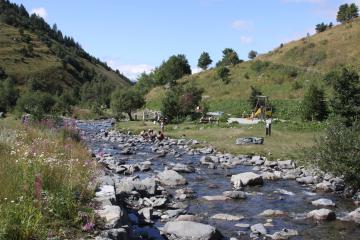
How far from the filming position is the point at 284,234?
49.0 ft

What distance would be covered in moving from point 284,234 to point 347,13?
98697 mm

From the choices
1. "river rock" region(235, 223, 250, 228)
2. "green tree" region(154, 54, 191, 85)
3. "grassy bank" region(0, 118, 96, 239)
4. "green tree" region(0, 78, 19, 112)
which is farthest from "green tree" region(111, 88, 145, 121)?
"grassy bank" region(0, 118, 96, 239)

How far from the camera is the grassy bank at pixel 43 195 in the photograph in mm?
8266

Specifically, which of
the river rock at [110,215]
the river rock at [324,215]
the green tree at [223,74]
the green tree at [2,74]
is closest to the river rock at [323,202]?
the river rock at [324,215]

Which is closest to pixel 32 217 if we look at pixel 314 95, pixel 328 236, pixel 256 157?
pixel 328 236

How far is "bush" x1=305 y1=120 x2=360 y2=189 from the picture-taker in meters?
19.9

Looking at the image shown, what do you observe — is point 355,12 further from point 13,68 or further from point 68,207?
point 13,68

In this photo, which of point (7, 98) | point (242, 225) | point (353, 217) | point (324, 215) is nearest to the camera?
point (242, 225)

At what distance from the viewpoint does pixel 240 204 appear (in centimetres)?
1948

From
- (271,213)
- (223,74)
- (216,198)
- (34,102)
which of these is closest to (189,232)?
(271,213)

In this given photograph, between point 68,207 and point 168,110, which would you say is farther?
point 168,110

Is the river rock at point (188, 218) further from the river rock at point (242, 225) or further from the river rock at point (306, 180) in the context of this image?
the river rock at point (306, 180)

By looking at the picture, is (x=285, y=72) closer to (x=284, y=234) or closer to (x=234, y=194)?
(x=234, y=194)

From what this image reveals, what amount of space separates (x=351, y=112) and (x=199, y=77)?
2546 inches
